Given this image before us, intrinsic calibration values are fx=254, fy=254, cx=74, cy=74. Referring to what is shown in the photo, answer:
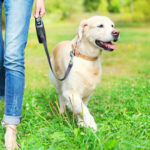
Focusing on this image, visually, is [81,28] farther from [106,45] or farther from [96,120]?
[96,120]

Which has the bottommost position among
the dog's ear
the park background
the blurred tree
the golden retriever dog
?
the park background

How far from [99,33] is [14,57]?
1036 millimetres

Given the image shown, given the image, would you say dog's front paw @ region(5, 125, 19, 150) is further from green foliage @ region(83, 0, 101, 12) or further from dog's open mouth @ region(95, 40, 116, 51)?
green foliage @ region(83, 0, 101, 12)

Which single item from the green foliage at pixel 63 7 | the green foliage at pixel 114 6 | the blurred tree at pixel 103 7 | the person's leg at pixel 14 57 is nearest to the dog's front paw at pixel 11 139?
the person's leg at pixel 14 57

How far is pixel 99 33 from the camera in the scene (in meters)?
2.71

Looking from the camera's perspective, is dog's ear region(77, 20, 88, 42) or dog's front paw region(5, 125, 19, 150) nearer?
dog's front paw region(5, 125, 19, 150)

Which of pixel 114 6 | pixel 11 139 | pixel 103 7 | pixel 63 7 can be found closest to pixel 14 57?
pixel 11 139

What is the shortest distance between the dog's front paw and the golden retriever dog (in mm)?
616

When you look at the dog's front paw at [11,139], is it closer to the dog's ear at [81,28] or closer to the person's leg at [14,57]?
the person's leg at [14,57]

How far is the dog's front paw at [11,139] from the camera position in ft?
6.54

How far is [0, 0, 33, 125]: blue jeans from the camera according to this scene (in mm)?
2072

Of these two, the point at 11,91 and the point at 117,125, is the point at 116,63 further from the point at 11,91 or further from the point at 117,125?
the point at 11,91

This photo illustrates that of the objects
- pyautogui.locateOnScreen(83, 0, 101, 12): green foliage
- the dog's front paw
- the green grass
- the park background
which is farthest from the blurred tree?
the dog's front paw

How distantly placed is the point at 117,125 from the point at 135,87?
132 cm
